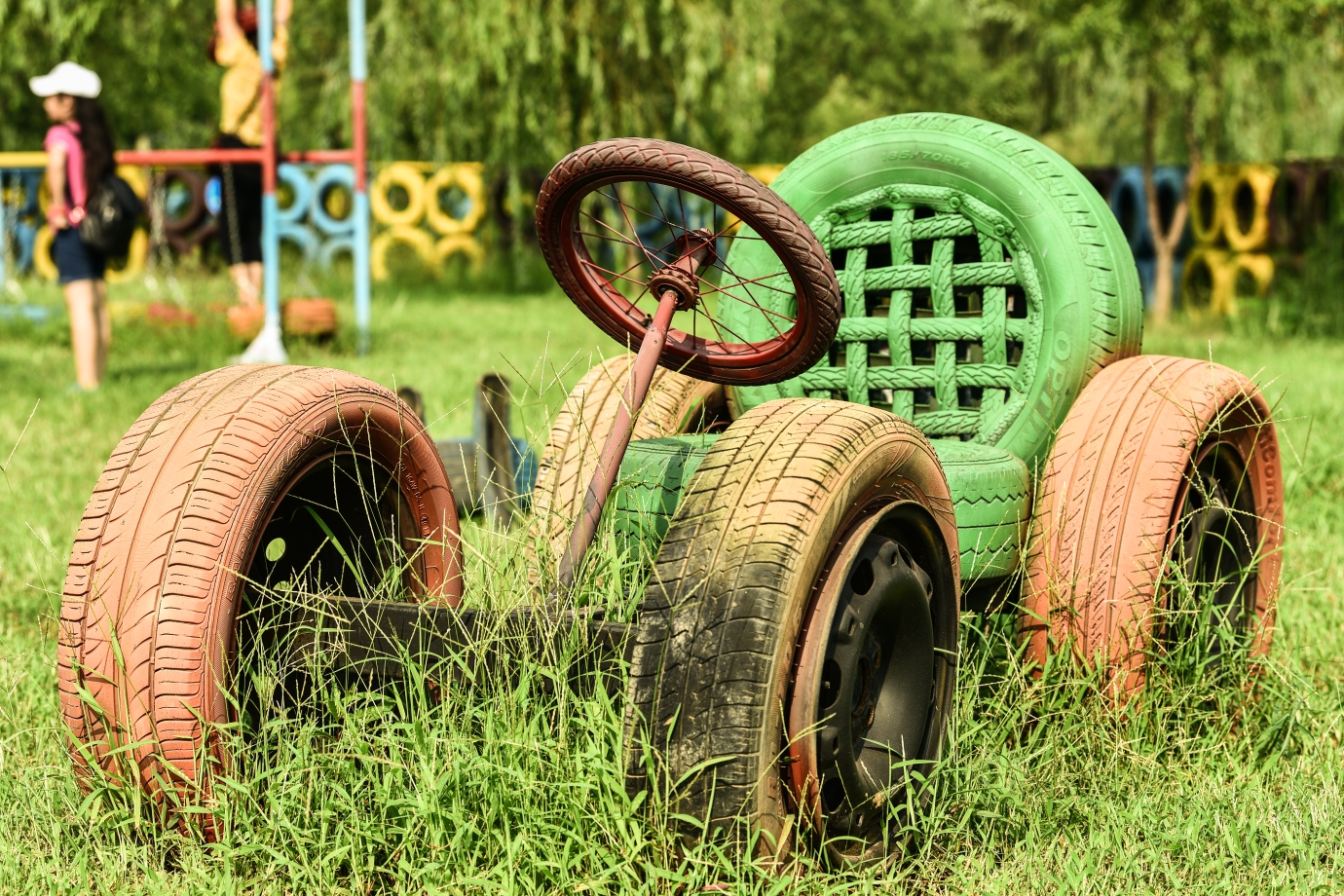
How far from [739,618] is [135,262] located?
A: 636 inches

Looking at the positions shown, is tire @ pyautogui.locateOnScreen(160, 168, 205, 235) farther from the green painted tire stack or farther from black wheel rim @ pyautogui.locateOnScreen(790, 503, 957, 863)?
black wheel rim @ pyautogui.locateOnScreen(790, 503, 957, 863)

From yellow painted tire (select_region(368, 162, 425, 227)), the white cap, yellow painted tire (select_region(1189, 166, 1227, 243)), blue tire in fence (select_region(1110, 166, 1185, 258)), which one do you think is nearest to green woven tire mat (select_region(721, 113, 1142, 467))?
the white cap

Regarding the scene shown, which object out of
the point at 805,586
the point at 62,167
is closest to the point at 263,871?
the point at 805,586

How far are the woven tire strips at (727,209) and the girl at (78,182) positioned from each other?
17.8 feet

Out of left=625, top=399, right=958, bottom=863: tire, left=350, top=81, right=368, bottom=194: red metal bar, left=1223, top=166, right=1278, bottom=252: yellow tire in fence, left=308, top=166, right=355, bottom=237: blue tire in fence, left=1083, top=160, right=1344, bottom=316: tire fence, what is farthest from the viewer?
left=308, top=166, right=355, bottom=237: blue tire in fence

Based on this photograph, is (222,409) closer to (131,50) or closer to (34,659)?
(34,659)

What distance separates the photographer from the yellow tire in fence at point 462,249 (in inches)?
625

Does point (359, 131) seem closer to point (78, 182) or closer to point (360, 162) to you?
A: point (360, 162)

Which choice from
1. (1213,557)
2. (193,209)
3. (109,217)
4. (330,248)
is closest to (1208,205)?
(330,248)

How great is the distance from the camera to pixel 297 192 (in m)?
15.4

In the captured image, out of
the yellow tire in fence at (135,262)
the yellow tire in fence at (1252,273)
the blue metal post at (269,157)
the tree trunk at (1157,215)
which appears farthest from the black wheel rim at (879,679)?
the yellow tire in fence at (135,262)

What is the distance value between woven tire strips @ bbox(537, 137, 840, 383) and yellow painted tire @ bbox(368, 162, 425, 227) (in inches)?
538

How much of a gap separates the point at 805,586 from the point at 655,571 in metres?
0.22

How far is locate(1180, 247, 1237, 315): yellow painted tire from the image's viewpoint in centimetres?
1209
